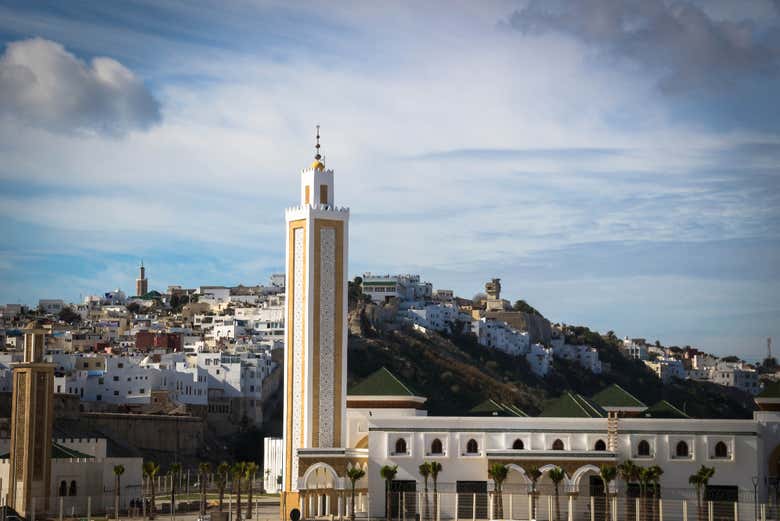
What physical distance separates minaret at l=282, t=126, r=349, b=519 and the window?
37.9ft

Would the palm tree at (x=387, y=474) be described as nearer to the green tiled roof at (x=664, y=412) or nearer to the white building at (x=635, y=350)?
the green tiled roof at (x=664, y=412)

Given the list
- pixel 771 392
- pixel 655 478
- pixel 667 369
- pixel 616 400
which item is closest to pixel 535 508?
pixel 655 478

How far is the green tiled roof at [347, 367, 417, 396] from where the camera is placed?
52.5 meters

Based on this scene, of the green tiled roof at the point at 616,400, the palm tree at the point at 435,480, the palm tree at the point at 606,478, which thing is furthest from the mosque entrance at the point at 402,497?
the green tiled roof at the point at 616,400

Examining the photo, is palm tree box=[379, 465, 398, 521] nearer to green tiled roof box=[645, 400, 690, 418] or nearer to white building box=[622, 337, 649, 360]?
green tiled roof box=[645, 400, 690, 418]

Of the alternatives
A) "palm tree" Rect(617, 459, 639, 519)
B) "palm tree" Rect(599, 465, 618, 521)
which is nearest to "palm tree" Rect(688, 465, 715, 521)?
"palm tree" Rect(617, 459, 639, 519)

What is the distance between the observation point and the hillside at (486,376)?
108000 millimetres

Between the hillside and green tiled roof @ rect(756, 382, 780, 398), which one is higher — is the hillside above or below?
above

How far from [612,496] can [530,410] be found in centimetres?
6502

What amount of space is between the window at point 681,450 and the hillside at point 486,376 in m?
54.1

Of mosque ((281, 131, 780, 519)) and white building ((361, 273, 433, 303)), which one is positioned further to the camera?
white building ((361, 273, 433, 303))

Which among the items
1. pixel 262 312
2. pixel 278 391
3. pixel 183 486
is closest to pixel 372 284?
pixel 262 312

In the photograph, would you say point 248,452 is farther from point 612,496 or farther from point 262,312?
point 612,496

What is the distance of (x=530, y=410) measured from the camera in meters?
111
